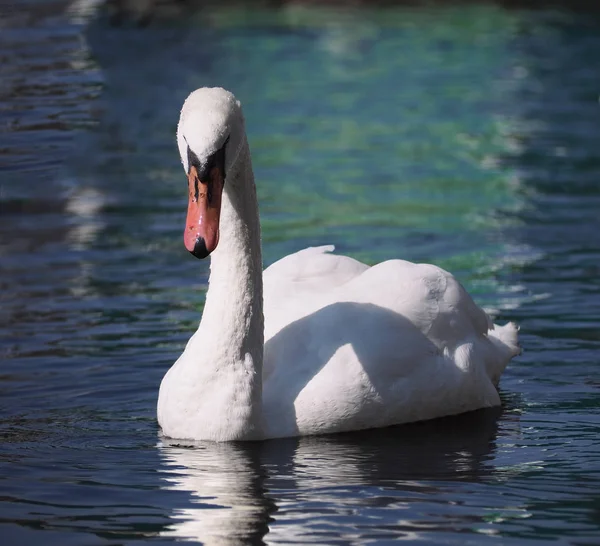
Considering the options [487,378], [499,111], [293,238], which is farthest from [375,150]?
[487,378]

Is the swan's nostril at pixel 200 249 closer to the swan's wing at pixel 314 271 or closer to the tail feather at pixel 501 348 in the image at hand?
the swan's wing at pixel 314 271

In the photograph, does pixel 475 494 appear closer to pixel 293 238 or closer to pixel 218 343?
pixel 218 343

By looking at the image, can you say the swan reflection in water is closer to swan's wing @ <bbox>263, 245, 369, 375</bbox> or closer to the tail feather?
the tail feather

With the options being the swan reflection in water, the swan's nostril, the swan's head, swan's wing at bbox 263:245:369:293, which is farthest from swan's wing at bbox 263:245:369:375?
the swan's nostril

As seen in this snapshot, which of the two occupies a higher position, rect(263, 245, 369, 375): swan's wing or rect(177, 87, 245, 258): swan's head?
rect(177, 87, 245, 258): swan's head

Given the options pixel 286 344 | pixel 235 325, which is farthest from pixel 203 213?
pixel 286 344

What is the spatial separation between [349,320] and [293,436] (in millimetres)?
703

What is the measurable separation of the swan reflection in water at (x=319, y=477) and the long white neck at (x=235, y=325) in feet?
0.56

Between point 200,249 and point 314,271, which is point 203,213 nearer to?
point 200,249

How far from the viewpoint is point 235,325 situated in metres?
8.21

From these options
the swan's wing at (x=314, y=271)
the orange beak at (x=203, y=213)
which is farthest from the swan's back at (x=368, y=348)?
the orange beak at (x=203, y=213)

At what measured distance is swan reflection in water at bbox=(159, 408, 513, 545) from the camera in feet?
22.2

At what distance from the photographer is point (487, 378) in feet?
29.6

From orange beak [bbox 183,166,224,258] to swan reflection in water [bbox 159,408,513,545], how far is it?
110 centimetres
